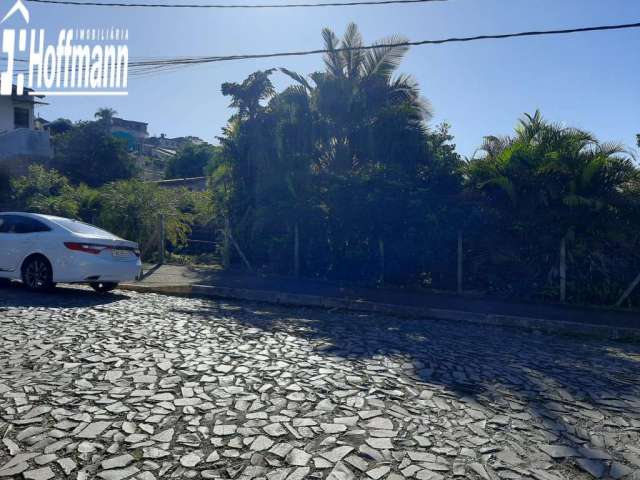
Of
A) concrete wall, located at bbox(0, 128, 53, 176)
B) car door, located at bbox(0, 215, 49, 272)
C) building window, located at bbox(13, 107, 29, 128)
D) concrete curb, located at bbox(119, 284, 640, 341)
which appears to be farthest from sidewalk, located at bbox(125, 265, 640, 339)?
building window, located at bbox(13, 107, 29, 128)

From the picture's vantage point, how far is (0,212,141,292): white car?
32.3 feet

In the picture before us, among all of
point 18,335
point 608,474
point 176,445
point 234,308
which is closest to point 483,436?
point 608,474

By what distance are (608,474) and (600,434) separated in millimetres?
695

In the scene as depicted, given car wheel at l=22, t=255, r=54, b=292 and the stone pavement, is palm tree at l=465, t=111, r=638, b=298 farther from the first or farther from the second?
car wheel at l=22, t=255, r=54, b=292

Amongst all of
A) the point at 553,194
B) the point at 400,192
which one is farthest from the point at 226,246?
the point at 553,194

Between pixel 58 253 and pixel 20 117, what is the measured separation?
28.1 meters

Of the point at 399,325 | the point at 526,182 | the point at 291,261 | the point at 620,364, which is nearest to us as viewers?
the point at 620,364

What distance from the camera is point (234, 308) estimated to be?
949 centimetres

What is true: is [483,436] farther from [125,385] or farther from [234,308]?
[234,308]

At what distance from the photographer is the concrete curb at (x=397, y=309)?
27.4 ft

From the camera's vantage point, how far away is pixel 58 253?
9859 millimetres

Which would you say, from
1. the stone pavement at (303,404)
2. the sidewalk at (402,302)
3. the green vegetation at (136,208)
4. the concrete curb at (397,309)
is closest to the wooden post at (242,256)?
the sidewalk at (402,302)

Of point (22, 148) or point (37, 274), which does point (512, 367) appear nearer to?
Result: point (37, 274)

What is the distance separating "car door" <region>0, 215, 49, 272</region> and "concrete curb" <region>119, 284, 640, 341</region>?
2.21 metres
